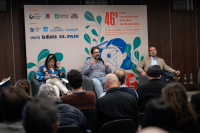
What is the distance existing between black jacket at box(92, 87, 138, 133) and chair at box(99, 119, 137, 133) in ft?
0.83

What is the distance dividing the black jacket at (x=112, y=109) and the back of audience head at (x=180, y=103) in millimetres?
504

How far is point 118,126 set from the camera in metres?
2.04

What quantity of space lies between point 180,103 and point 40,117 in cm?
127

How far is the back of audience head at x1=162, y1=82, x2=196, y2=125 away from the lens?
1.85m

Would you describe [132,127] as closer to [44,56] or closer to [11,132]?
[11,132]

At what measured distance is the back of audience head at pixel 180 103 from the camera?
1.85m

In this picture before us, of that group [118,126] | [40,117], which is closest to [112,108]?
[118,126]

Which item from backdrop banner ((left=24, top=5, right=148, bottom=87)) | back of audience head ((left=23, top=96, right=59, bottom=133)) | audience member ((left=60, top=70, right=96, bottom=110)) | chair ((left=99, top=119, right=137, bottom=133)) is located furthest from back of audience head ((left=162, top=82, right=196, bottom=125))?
backdrop banner ((left=24, top=5, right=148, bottom=87))

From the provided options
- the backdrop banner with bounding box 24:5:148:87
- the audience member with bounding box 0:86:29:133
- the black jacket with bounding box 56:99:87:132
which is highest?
the backdrop banner with bounding box 24:5:148:87

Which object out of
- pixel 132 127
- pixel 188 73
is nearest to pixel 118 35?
pixel 188 73

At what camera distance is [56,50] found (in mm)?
5551

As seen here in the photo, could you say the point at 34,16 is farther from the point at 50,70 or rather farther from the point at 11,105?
the point at 11,105

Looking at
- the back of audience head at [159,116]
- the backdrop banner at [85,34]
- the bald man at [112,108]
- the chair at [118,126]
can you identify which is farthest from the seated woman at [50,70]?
the back of audience head at [159,116]

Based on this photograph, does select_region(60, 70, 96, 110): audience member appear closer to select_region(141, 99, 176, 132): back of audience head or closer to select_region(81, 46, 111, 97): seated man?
select_region(141, 99, 176, 132): back of audience head
